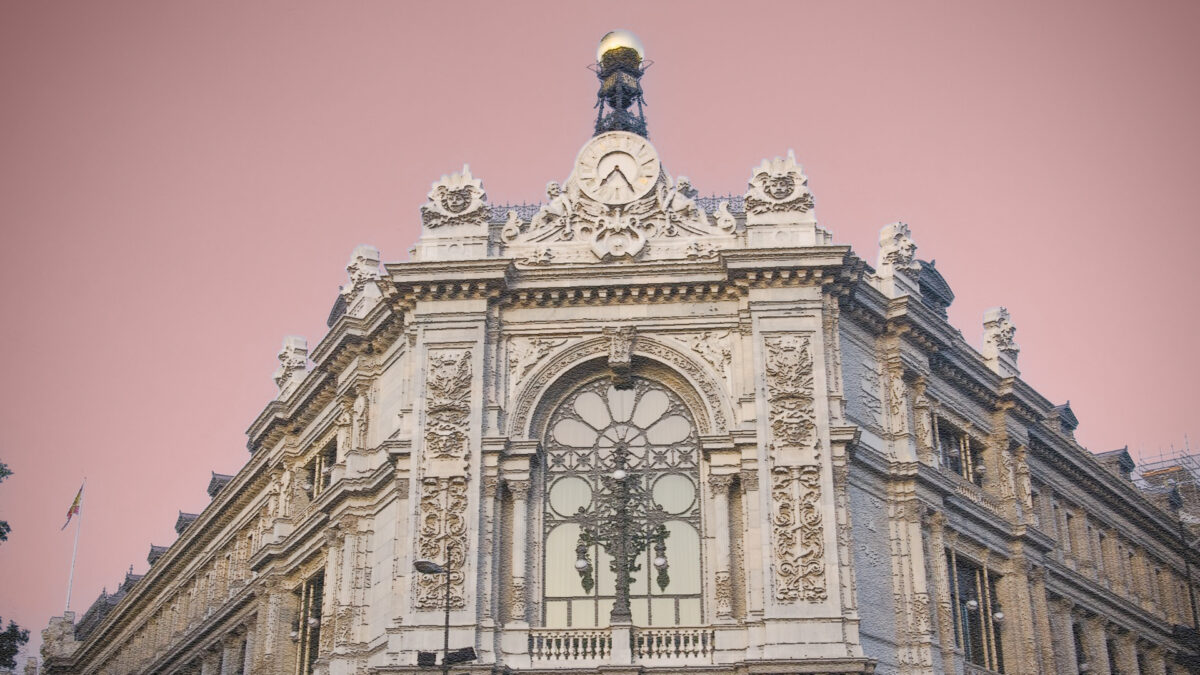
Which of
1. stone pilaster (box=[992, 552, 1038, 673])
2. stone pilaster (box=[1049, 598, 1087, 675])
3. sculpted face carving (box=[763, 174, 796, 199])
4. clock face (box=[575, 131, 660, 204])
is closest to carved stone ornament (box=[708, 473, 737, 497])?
sculpted face carving (box=[763, 174, 796, 199])

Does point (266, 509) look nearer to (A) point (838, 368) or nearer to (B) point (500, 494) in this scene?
(B) point (500, 494)

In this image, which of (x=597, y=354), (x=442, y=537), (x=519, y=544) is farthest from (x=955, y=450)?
(x=442, y=537)

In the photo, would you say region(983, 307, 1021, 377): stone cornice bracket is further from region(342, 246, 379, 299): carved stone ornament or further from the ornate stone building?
region(342, 246, 379, 299): carved stone ornament

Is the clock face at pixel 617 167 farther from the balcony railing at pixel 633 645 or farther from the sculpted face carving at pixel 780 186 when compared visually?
the balcony railing at pixel 633 645

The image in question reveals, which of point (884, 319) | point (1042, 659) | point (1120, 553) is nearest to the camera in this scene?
point (884, 319)

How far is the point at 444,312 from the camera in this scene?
1565 inches

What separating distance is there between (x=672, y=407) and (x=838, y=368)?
4544mm

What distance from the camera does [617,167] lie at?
4150 cm

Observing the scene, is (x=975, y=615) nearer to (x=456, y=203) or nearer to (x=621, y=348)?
(x=621, y=348)

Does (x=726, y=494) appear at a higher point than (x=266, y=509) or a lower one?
lower

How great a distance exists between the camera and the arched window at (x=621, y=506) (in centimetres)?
3759

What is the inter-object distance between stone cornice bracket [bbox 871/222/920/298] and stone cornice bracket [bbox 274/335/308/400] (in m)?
21.8

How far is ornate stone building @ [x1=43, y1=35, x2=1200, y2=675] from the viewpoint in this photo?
120ft

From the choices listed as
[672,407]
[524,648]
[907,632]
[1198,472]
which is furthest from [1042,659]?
[1198,472]
